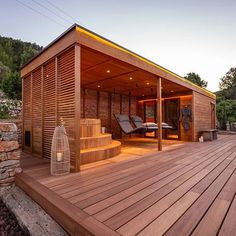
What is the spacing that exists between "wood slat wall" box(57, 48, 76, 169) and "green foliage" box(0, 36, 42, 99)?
10.3m

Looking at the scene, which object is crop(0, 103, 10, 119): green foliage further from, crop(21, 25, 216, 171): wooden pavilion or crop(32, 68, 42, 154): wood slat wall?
crop(32, 68, 42, 154): wood slat wall

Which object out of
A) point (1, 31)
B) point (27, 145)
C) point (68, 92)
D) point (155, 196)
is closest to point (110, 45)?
point (68, 92)

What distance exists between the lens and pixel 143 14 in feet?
26.1

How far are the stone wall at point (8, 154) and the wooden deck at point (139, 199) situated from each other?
0.61ft

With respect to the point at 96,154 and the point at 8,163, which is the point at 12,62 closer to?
the point at 8,163

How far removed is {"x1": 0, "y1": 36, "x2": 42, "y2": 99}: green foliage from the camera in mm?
11633

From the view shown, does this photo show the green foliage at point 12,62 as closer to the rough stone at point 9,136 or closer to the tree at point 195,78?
the rough stone at point 9,136

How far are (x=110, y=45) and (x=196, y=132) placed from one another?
5.88m

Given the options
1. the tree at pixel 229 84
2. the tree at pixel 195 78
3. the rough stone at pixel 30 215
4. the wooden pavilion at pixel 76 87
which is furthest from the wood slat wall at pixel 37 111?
the tree at pixel 229 84

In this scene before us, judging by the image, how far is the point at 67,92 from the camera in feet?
9.78

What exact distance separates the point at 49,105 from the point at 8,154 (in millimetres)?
1358

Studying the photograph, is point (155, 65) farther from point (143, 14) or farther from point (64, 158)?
point (143, 14)

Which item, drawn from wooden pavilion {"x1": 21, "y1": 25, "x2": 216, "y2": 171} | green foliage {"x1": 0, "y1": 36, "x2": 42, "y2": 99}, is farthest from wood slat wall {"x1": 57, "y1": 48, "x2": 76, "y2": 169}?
green foliage {"x1": 0, "y1": 36, "x2": 42, "y2": 99}

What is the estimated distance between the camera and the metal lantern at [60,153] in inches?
103
